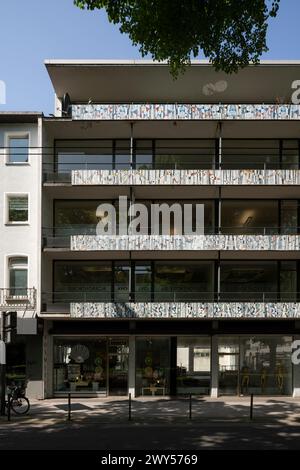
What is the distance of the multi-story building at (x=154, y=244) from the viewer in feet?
78.5

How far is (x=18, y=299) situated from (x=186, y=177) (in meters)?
9.55

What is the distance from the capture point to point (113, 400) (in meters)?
23.4

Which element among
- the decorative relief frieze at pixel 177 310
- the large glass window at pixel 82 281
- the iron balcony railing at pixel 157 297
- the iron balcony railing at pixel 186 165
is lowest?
the decorative relief frieze at pixel 177 310

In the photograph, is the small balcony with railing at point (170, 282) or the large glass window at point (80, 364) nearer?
the large glass window at point (80, 364)

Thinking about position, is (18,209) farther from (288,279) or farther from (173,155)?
(288,279)

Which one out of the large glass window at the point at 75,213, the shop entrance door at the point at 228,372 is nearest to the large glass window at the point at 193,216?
the large glass window at the point at 75,213

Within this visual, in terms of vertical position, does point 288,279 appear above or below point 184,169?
below

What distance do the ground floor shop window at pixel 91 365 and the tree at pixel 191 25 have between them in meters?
15.2

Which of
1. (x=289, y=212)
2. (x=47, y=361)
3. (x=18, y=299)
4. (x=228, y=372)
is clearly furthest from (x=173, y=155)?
(x=47, y=361)

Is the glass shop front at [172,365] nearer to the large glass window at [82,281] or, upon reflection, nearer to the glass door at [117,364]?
the glass door at [117,364]

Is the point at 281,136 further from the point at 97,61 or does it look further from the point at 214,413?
the point at 214,413

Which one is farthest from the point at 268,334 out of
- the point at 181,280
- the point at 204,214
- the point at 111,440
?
the point at 111,440

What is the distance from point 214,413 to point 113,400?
225 inches

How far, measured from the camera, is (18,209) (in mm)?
24750
